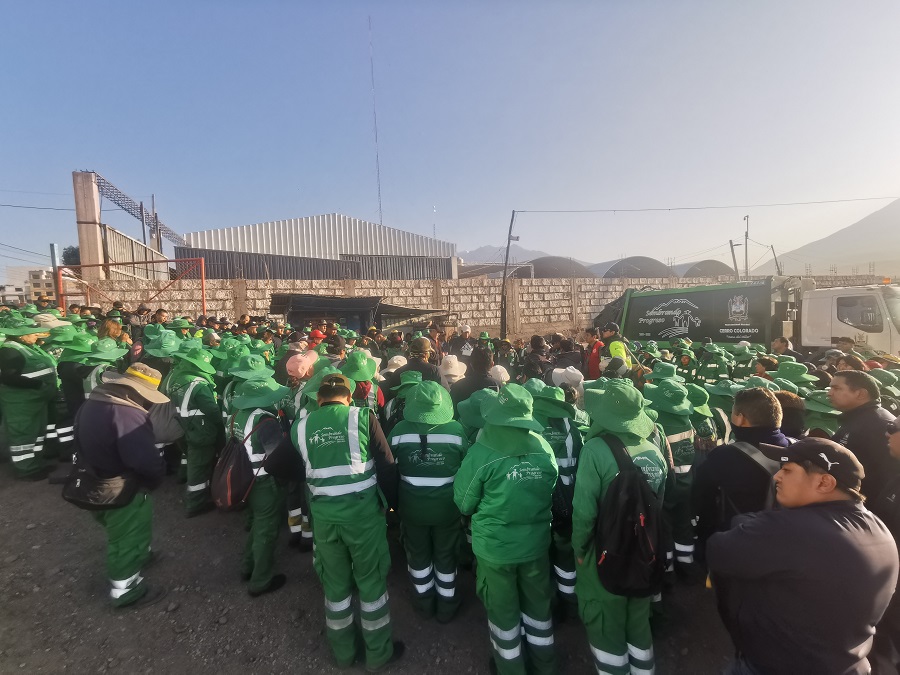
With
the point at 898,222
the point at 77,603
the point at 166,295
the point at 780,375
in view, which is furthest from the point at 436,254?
the point at 898,222

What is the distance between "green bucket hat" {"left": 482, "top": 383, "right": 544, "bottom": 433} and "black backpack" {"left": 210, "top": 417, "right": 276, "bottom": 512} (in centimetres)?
190

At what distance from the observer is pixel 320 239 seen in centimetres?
2394

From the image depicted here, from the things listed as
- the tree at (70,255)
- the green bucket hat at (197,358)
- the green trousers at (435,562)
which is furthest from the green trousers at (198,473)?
the tree at (70,255)

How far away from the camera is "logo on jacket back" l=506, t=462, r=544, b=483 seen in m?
2.46

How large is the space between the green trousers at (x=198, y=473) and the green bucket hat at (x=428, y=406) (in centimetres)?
295

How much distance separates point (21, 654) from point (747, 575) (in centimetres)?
445

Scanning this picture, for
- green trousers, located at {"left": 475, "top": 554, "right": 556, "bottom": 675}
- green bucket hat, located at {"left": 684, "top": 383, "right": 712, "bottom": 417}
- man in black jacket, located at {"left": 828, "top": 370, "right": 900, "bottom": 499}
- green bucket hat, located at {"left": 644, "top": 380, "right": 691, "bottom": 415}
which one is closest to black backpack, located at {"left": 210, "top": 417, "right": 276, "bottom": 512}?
green trousers, located at {"left": 475, "top": 554, "right": 556, "bottom": 675}

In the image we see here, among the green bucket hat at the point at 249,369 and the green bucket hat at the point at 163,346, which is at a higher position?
the green bucket hat at the point at 163,346

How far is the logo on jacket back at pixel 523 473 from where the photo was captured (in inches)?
97.0

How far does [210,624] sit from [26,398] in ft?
14.2

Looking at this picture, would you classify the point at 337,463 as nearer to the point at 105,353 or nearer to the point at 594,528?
the point at 594,528

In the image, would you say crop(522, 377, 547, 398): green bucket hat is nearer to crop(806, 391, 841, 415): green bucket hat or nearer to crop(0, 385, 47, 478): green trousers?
crop(806, 391, 841, 415): green bucket hat

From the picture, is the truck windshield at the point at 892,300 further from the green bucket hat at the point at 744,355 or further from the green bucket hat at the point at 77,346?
the green bucket hat at the point at 77,346

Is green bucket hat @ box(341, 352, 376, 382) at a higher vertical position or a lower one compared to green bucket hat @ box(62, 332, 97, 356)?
lower
